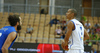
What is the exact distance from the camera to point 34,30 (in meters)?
13.1

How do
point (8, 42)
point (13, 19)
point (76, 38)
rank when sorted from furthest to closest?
point (76, 38) < point (13, 19) < point (8, 42)

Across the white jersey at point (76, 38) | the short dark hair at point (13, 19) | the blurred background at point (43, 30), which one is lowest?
the blurred background at point (43, 30)

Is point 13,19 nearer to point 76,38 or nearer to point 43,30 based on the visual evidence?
point 76,38

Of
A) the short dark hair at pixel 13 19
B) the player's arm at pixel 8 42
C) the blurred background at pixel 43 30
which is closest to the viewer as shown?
the player's arm at pixel 8 42

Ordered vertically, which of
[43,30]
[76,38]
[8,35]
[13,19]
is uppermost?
[13,19]

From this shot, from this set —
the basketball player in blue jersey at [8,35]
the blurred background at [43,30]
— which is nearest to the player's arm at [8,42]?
the basketball player in blue jersey at [8,35]

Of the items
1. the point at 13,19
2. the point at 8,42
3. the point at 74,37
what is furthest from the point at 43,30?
the point at 8,42

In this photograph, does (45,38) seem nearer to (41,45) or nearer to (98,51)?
(41,45)

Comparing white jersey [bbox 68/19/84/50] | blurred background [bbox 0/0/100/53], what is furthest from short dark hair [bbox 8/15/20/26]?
blurred background [bbox 0/0/100/53]

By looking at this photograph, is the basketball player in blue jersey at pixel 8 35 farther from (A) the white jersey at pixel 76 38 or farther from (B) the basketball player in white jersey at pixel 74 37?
(A) the white jersey at pixel 76 38

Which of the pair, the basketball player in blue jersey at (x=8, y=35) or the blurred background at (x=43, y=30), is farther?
the blurred background at (x=43, y=30)

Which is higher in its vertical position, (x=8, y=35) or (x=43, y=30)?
(x=8, y=35)

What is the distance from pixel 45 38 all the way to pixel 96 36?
3225mm

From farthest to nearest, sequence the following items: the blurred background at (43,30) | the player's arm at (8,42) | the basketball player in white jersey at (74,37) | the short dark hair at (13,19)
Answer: the blurred background at (43,30) < the basketball player in white jersey at (74,37) < the short dark hair at (13,19) < the player's arm at (8,42)
